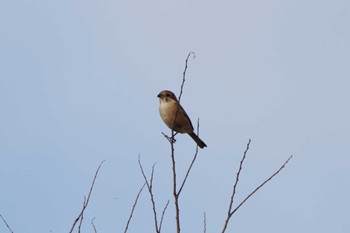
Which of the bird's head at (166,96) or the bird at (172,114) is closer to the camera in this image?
the bird at (172,114)

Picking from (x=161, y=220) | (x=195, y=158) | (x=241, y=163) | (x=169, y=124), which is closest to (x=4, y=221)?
(x=161, y=220)

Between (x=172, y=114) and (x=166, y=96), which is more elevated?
(x=166, y=96)

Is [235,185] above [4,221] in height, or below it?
below

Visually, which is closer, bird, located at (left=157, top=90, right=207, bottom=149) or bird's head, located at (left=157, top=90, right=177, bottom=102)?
bird, located at (left=157, top=90, right=207, bottom=149)

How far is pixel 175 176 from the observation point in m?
3.38

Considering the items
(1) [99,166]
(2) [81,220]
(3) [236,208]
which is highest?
(1) [99,166]

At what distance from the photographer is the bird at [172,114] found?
6.74 metres

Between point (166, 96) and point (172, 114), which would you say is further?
point (166, 96)

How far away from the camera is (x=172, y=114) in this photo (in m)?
6.70

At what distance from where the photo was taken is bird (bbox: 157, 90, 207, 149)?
6.74 metres

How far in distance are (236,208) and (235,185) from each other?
184 millimetres

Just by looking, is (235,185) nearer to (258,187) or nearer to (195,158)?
(258,187)

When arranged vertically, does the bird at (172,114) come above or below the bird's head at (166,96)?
below

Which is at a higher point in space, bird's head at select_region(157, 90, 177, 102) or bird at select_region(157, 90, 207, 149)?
bird's head at select_region(157, 90, 177, 102)
